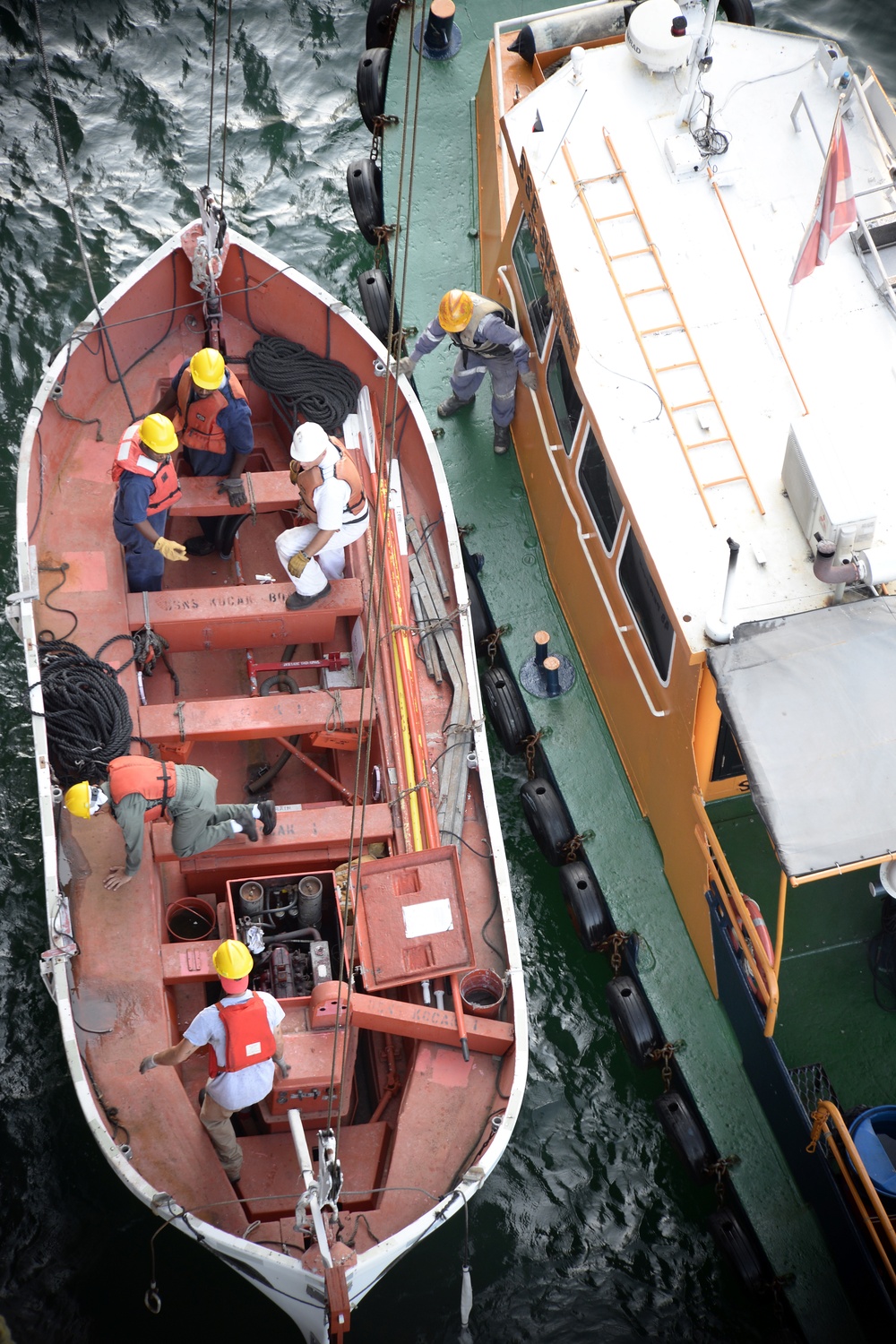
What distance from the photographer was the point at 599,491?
784 centimetres

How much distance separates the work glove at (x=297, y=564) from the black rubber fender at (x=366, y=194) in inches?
149

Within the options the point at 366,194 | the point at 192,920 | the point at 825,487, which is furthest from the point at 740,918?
the point at 366,194

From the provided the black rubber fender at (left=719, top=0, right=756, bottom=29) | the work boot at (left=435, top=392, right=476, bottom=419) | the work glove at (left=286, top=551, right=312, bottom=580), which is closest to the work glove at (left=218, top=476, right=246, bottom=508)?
the work glove at (left=286, top=551, right=312, bottom=580)

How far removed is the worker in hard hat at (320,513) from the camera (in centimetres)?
771

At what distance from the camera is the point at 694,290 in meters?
7.76

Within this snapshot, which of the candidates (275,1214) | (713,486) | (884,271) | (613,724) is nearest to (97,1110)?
(275,1214)

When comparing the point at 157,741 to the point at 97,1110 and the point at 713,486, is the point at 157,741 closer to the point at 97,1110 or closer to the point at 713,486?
the point at 97,1110

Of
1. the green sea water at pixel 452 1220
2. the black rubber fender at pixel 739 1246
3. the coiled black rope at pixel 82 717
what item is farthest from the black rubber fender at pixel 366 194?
the black rubber fender at pixel 739 1246

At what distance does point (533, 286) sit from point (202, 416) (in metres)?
2.31

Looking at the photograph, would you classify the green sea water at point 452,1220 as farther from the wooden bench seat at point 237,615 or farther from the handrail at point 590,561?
the wooden bench seat at point 237,615

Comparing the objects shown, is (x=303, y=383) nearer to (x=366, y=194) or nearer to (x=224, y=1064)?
(x=366, y=194)

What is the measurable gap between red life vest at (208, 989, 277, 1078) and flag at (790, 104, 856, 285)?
15.7 feet

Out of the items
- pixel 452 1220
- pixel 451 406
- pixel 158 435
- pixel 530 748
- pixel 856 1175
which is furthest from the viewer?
pixel 451 406

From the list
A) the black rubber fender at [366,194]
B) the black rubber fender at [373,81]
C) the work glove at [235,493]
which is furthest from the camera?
the black rubber fender at [373,81]
